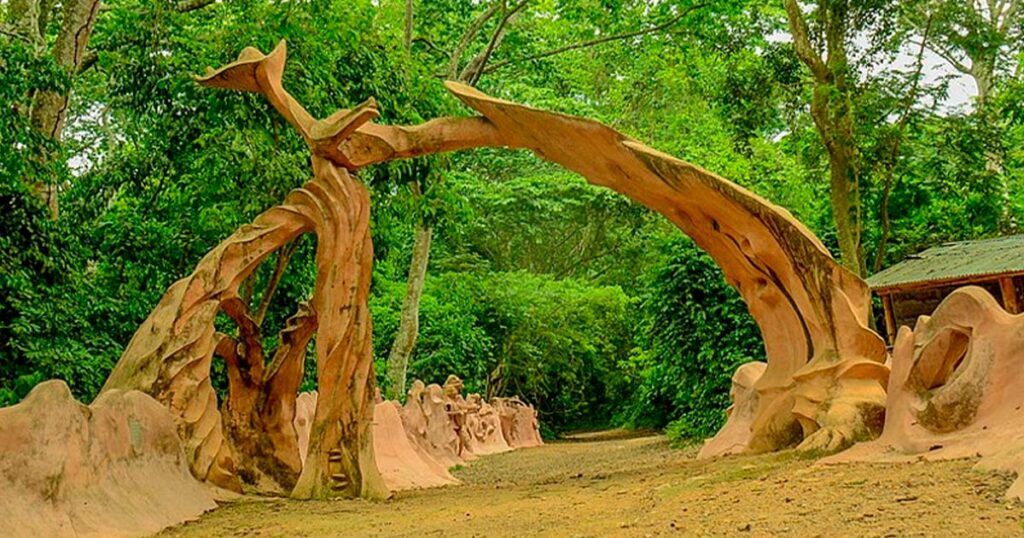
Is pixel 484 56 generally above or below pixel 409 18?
below

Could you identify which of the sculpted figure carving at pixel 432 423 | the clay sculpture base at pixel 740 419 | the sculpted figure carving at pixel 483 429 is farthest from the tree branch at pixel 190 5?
the sculpted figure carving at pixel 483 429

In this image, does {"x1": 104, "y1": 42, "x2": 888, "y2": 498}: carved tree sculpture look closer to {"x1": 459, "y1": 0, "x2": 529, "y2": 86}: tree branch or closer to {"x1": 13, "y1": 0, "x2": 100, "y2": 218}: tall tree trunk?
{"x1": 13, "y1": 0, "x2": 100, "y2": 218}: tall tree trunk

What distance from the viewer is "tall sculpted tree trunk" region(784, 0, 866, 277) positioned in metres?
12.0

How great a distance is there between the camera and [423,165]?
906 cm

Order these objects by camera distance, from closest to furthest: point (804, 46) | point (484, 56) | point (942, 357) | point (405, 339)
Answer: point (942, 357) < point (804, 46) < point (405, 339) < point (484, 56)

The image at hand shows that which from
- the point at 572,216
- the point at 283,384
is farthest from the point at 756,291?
the point at 572,216

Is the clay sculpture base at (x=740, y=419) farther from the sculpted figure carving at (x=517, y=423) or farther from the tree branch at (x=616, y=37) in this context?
the sculpted figure carving at (x=517, y=423)

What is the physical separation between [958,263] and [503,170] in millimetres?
12813

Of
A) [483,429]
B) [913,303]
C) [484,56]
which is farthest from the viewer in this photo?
[483,429]

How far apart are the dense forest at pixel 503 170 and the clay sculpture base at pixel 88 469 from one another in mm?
2184

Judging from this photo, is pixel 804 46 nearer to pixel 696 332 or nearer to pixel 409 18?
pixel 696 332

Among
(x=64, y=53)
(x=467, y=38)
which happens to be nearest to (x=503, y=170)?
(x=467, y=38)

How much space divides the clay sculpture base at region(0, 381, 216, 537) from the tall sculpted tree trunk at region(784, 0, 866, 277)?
368 inches

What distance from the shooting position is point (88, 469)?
13.9ft
